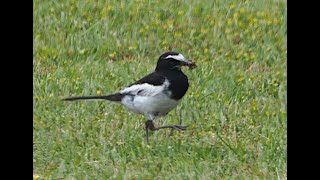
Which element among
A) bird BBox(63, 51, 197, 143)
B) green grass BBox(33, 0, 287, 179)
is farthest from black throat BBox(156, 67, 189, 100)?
green grass BBox(33, 0, 287, 179)

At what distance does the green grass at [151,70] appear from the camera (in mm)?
7320

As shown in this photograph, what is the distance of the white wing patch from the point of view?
7.43 metres

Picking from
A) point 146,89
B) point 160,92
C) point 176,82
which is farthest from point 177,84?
point 146,89

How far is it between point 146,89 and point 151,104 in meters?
0.13

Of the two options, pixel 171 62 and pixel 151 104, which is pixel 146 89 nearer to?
pixel 151 104

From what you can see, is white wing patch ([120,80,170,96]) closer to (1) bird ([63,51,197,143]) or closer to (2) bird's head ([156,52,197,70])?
(1) bird ([63,51,197,143])

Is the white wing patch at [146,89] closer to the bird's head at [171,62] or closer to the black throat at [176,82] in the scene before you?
the black throat at [176,82]

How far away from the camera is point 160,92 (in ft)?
24.4

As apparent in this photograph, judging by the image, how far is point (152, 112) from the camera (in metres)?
7.58

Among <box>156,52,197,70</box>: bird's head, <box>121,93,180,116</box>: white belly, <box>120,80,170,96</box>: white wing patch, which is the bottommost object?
<box>121,93,180,116</box>: white belly
